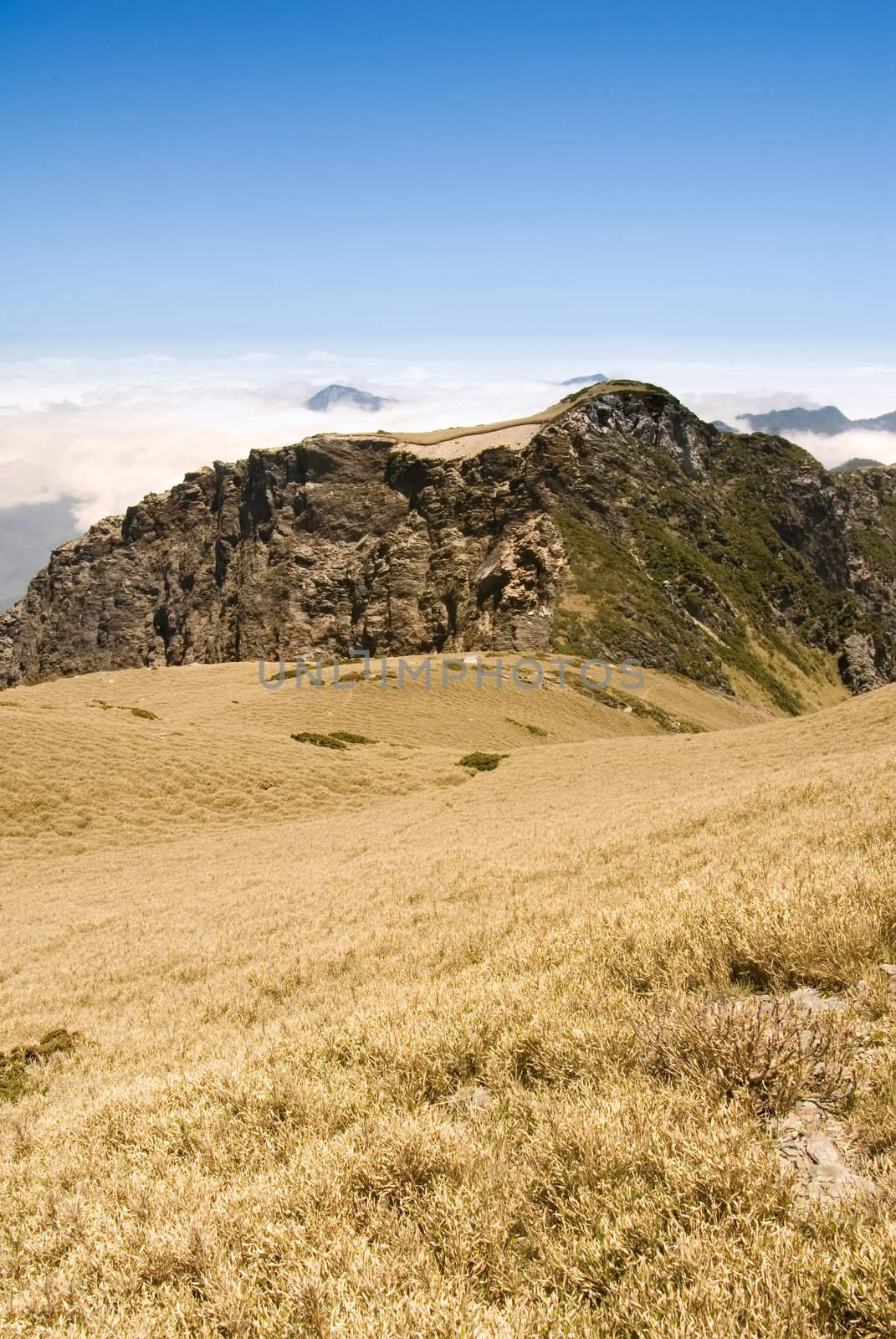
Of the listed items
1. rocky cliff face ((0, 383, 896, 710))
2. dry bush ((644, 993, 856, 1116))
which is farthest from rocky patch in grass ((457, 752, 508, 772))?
rocky cliff face ((0, 383, 896, 710))

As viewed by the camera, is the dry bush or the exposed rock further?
the dry bush

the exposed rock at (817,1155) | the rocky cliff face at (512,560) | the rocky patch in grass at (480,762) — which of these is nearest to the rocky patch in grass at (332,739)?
the rocky patch in grass at (480,762)

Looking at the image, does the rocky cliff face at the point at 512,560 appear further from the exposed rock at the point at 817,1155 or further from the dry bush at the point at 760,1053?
the exposed rock at the point at 817,1155

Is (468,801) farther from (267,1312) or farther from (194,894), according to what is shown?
(267,1312)

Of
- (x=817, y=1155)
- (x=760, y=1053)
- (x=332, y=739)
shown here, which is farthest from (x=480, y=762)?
(x=817, y=1155)

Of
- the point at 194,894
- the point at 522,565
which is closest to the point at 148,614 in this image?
the point at 522,565

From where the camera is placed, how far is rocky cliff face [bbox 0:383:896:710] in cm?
9444

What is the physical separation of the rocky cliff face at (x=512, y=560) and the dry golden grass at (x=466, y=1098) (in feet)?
228

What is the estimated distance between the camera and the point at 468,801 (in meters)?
24.6

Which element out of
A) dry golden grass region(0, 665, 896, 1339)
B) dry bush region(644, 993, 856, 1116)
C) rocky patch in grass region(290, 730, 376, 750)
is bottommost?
rocky patch in grass region(290, 730, 376, 750)

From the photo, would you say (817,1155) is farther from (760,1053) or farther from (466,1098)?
(466,1098)

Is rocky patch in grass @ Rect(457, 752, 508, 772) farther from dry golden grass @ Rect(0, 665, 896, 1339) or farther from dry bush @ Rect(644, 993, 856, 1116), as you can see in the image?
dry bush @ Rect(644, 993, 856, 1116)

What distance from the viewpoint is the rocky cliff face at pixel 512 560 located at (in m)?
94.4

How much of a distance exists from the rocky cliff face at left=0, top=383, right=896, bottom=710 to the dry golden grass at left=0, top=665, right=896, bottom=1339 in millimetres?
69397
